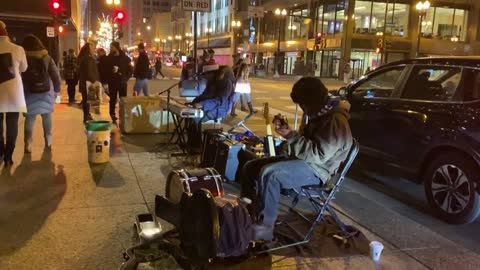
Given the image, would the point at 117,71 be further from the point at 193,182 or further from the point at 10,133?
the point at 193,182

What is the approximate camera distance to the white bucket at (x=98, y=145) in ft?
23.0

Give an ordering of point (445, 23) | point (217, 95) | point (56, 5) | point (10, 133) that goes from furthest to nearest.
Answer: point (445, 23), point (56, 5), point (217, 95), point (10, 133)

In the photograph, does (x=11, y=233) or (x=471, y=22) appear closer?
(x=11, y=233)

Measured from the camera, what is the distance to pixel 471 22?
165ft

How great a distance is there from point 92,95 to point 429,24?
4511cm

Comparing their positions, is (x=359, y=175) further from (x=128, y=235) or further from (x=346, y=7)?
(x=346, y=7)

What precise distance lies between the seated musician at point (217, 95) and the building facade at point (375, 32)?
3763 centimetres

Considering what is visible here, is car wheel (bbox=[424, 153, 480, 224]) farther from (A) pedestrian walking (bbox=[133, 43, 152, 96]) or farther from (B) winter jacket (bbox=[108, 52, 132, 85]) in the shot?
(A) pedestrian walking (bbox=[133, 43, 152, 96])

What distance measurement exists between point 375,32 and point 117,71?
4041cm

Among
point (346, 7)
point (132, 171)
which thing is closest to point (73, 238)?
point (132, 171)

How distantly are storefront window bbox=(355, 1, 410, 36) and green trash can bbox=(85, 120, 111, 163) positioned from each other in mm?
42275

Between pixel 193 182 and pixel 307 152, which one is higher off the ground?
pixel 307 152

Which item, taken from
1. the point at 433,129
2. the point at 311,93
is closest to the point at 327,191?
the point at 311,93

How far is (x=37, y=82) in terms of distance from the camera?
7352 millimetres
